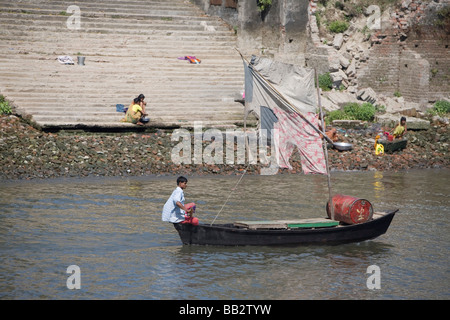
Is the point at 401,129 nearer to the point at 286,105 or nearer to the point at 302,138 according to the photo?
the point at 302,138

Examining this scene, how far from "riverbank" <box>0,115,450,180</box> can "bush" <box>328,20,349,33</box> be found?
22.8 feet

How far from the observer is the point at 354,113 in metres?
26.3

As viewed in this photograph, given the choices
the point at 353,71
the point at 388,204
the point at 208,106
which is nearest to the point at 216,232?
the point at 388,204

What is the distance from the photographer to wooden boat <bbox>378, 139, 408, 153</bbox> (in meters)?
23.9

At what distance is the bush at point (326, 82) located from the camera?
28116 millimetres

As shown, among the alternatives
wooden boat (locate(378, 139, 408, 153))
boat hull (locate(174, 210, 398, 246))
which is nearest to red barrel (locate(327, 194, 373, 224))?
boat hull (locate(174, 210, 398, 246))

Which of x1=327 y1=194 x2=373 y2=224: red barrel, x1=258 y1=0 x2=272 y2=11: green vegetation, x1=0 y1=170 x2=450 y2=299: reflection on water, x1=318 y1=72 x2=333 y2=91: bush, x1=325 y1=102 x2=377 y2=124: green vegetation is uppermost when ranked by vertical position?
x1=258 y1=0 x2=272 y2=11: green vegetation

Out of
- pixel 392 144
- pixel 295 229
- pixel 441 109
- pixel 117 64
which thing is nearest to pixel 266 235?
pixel 295 229

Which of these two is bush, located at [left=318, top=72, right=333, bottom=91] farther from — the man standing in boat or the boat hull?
the man standing in boat

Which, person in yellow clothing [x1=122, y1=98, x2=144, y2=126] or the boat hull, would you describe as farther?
person in yellow clothing [x1=122, y1=98, x2=144, y2=126]

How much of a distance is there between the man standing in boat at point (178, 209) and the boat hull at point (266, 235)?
0.42 feet

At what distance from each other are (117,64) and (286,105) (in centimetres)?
1343
